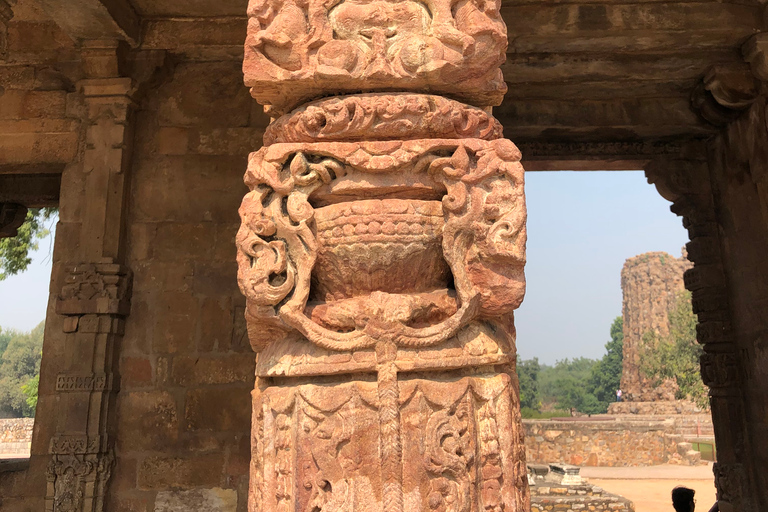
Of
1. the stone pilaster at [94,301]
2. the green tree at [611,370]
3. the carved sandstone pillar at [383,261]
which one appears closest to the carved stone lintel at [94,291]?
the stone pilaster at [94,301]

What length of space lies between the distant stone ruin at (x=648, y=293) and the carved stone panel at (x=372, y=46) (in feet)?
108

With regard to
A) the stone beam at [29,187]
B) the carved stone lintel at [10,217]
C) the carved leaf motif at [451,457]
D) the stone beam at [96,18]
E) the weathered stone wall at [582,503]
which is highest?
the stone beam at [96,18]

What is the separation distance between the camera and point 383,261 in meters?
1.81

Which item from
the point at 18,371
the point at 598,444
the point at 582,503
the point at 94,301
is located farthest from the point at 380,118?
the point at 18,371

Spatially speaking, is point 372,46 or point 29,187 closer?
point 372,46

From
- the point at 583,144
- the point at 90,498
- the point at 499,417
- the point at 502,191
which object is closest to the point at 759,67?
the point at 583,144

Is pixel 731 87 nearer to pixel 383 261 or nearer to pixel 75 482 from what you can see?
pixel 383 261

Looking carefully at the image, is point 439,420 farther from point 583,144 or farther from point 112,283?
point 583,144

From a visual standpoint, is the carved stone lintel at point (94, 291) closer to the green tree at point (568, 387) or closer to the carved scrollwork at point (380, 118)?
the carved scrollwork at point (380, 118)

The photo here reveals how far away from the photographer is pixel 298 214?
5.98 feet

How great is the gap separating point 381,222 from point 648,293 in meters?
35.9

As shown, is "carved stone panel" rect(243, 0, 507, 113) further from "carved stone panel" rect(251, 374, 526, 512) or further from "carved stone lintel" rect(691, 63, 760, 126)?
"carved stone lintel" rect(691, 63, 760, 126)

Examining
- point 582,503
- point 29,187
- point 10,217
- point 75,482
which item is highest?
point 29,187

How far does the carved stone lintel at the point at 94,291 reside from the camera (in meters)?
4.19
